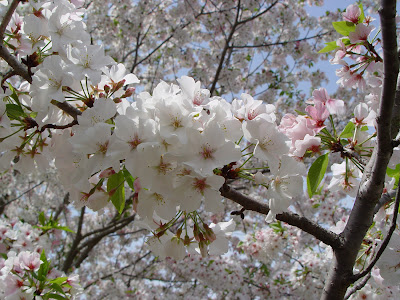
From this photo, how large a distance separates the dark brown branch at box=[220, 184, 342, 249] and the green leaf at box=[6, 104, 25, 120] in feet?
2.70

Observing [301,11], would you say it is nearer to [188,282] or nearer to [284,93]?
[284,93]

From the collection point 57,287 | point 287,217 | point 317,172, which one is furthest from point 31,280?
point 317,172

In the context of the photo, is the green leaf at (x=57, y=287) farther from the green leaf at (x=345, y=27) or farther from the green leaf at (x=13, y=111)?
the green leaf at (x=345, y=27)

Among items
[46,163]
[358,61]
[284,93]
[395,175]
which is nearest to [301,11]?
[284,93]

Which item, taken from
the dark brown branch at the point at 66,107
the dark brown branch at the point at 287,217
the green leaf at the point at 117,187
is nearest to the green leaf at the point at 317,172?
the dark brown branch at the point at 287,217

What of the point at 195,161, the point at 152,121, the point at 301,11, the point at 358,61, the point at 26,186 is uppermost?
the point at 301,11

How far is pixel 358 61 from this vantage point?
6.09 ft

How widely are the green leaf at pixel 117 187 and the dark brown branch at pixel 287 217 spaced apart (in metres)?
0.37

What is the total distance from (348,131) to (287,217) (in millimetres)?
→ 562

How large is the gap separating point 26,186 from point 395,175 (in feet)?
29.9

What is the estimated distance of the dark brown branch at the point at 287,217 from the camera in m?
1.08

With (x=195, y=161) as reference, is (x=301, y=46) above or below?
above

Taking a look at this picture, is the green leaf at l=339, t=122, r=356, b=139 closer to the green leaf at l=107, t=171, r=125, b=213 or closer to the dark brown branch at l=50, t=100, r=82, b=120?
the green leaf at l=107, t=171, r=125, b=213

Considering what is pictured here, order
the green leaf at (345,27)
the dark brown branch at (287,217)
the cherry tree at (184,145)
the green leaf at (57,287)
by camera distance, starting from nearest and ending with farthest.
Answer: the cherry tree at (184,145), the dark brown branch at (287,217), the green leaf at (345,27), the green leaf at (57,287)
